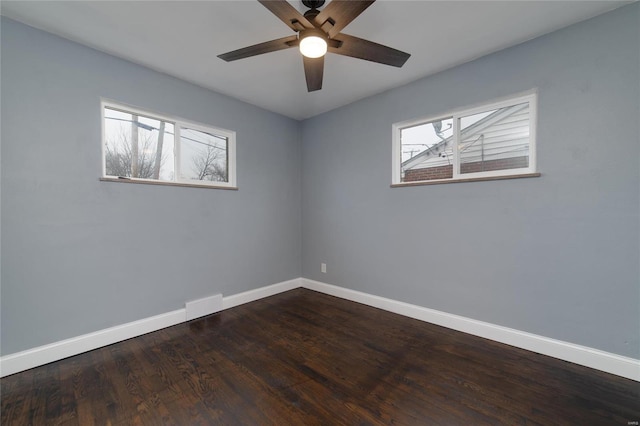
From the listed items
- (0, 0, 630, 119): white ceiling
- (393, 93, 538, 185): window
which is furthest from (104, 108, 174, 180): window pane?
(393, 93, 538, 185): window

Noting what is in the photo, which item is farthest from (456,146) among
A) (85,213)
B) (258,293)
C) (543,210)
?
(85,213)

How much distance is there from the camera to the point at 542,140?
6.88 feet

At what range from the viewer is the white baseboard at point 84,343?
1877 mm

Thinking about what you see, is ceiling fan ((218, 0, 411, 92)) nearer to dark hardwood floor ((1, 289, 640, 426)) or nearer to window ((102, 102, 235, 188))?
window ((102, 102, 235, 188))

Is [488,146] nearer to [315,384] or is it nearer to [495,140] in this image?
[495,140]

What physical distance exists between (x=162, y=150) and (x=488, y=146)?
3.33 meters

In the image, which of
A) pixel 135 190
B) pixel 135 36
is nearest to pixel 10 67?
pixel 135 36

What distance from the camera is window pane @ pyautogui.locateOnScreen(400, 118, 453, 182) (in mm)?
2689

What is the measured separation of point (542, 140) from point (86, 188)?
391cm

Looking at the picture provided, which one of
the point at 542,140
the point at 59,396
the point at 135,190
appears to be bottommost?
the point at 59,396

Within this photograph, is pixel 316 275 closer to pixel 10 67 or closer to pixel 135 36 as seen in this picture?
pixel 135 36

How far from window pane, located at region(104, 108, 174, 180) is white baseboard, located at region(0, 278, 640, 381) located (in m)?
1.47

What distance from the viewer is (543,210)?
2.09 meters

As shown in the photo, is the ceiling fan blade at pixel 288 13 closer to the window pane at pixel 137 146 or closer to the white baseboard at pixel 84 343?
the window pane at pixel 137 146
